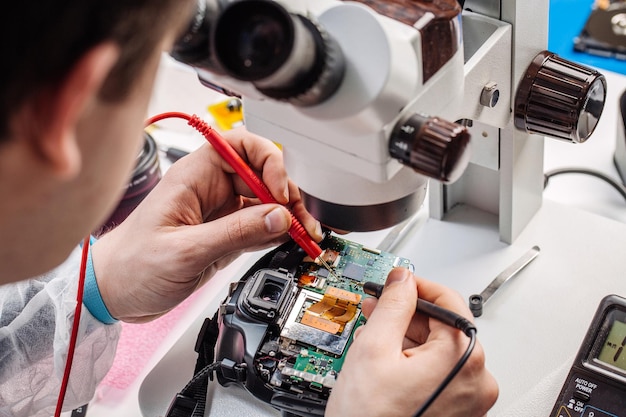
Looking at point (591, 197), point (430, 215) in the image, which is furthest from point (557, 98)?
point (591, 197)

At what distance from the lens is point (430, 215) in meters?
1.09

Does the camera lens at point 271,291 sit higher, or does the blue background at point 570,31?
the camera lens at point 271,291

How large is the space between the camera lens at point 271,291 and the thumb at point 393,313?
149 mm

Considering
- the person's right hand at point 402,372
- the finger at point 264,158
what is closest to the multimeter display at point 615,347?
the person's right hand at point 402,372

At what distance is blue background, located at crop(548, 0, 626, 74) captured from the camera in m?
1.45

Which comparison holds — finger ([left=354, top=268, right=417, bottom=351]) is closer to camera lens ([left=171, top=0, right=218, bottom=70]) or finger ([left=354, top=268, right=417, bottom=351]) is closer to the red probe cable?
the red probe cable

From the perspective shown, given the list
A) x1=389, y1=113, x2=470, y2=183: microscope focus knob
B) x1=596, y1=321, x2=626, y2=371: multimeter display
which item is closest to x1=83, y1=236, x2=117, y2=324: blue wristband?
x1=389, y1=113, x2=470, y2=183: microscope focus knob

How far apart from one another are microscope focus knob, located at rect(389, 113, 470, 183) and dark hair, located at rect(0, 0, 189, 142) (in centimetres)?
23

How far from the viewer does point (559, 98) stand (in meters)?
0.78

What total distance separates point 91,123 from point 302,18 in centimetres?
18

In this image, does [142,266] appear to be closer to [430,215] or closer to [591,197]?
[430,215]

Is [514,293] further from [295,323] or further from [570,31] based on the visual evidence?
[570,31]

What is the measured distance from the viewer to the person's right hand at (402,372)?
679 mm

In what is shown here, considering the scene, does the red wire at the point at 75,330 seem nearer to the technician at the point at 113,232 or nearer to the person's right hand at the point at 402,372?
the technician at the point at 113,232
